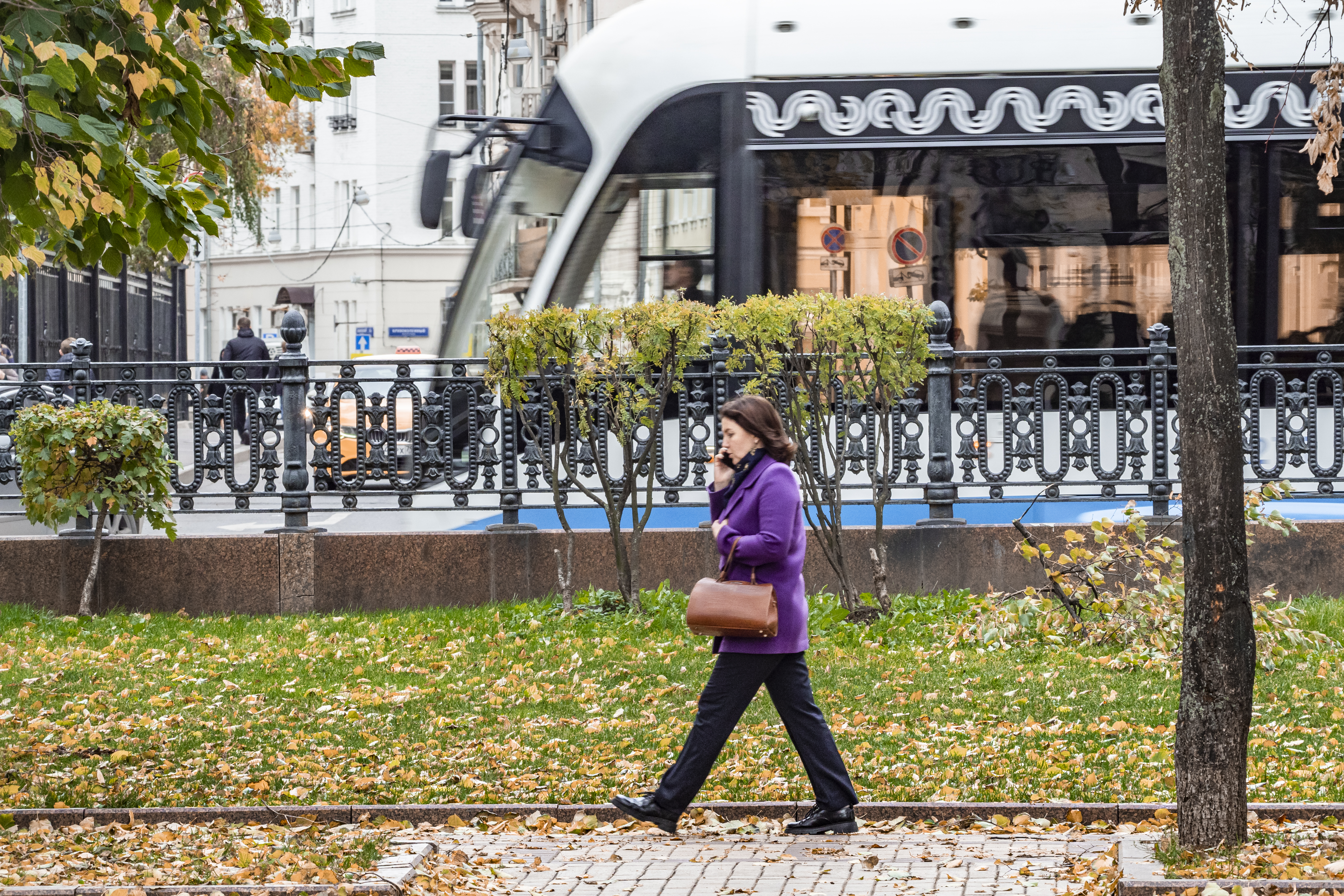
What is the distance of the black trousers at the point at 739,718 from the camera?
597cm

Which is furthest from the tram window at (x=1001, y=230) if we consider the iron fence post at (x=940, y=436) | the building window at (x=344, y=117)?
the building window at (x=344, y=117)

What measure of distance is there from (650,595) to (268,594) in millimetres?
2861

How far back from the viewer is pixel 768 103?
38.6 feet

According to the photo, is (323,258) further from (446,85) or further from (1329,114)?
(1329,114)

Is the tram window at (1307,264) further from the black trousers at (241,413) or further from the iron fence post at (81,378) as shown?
the iron fence post at (81,378)

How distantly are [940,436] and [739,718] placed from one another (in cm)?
565

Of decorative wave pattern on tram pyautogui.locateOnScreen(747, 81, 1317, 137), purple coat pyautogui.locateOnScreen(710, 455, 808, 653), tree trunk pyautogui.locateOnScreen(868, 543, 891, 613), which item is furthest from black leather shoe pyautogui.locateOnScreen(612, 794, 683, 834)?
decorative wave pattern on tram pyautogui.locateOnScreen(747, 81, 1317, 137)

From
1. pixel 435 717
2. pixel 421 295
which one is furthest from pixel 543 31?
pixel 435 717

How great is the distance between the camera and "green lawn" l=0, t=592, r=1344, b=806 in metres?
6.63

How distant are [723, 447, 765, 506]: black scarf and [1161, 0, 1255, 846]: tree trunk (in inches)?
65.6

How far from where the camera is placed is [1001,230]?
11.9 metres

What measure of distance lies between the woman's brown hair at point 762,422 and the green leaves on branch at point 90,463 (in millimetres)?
6343

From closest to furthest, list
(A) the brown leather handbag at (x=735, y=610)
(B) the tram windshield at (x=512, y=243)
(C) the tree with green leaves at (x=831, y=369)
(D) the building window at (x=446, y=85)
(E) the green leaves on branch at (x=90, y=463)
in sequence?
(A) the brown leather handbag at (x=735, y=610)
(C) the tree with green leaves at (x=831, y=369)
(E) the green leaves on branch at (x=90, y=463)
(B) the tram windshield at (x=512, y=243)
(D) the building window at (x=446, y=85)

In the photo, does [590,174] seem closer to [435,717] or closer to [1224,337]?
[435,717]
